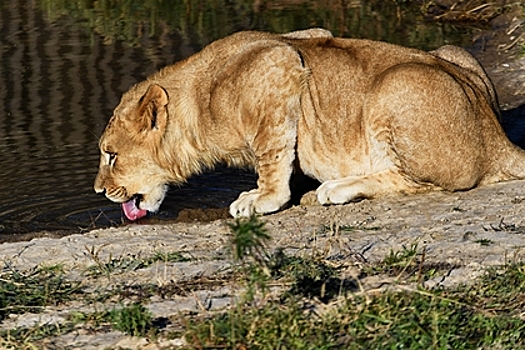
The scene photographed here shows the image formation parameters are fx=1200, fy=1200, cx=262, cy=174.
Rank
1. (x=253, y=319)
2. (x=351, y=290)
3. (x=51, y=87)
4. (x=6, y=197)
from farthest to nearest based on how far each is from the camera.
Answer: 1. (x=51, y=87)
2. (x=6, y=197)
3. (x=351, y=290)
4. (x=253, y=319)

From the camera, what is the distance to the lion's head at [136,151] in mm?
8117

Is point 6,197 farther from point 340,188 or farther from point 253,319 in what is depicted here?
point 253,319

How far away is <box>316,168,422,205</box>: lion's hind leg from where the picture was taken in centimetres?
793

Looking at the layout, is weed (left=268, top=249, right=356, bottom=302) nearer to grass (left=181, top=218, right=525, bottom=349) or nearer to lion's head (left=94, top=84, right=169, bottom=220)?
grass (left=181, top=218, right=525, bottom=349)

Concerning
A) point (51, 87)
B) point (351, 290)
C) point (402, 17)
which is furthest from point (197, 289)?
point (402, 17)

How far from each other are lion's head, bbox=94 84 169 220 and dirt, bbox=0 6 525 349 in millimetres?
407

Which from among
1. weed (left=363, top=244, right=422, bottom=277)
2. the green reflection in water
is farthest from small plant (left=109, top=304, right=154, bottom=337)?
the green reflection in water

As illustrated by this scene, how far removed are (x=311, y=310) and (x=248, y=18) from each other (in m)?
10.6

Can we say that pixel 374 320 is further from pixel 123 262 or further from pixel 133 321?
pixel 123 262

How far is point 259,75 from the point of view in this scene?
792cm

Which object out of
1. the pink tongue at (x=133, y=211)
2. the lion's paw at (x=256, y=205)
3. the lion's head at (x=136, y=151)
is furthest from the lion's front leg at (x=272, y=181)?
the pink tongue at (x=133, y=211)

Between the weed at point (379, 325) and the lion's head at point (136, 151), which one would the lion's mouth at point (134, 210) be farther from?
the weed at point (379, 325)

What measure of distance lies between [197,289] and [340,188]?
2.52 m

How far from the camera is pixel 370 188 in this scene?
7957mm
